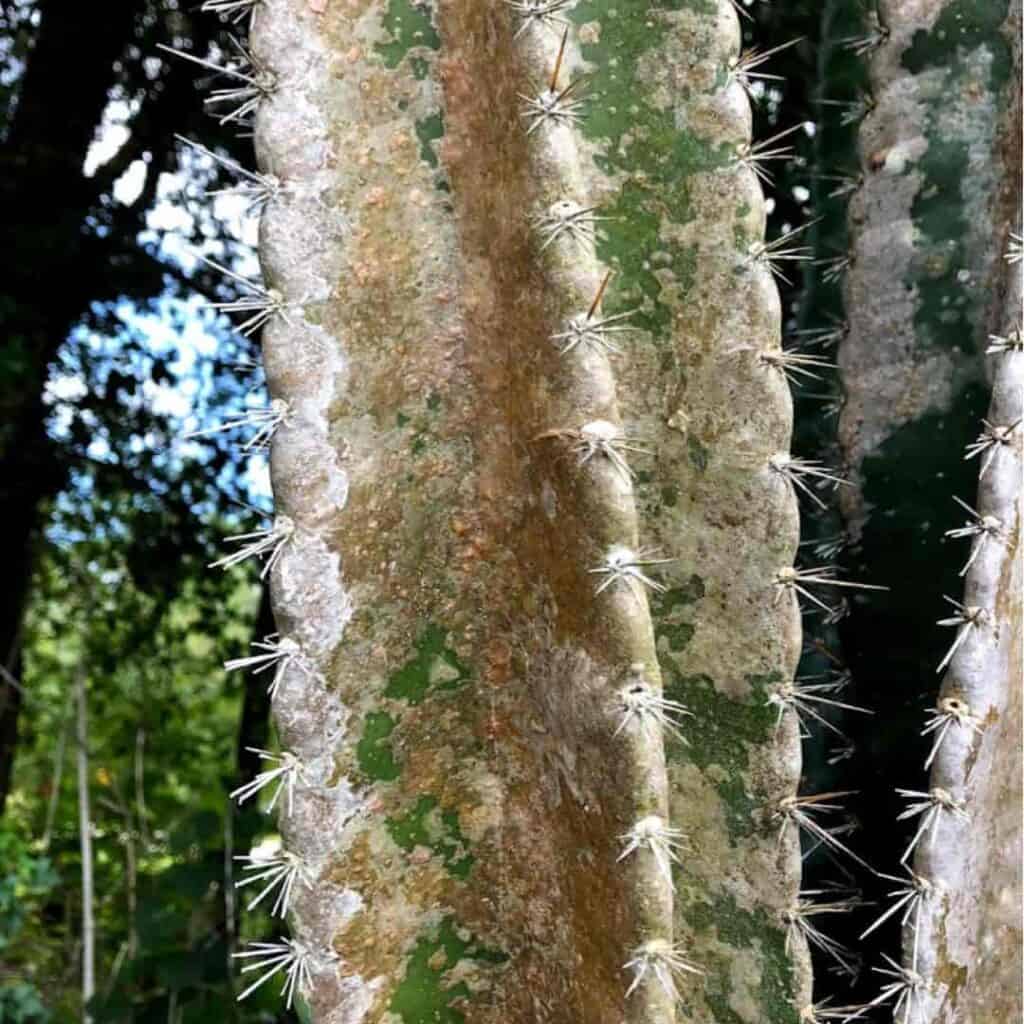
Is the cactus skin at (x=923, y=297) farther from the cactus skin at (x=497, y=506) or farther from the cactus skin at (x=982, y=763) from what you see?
the cactus skin at (x=497, y=506)

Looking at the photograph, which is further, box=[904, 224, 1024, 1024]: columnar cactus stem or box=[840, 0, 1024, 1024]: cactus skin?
box=[840, 0, 1024, 1024]: cactus skin

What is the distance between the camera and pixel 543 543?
1023 millimetres

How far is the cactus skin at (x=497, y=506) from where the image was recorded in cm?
101

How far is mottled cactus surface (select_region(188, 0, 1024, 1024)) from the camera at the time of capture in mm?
988

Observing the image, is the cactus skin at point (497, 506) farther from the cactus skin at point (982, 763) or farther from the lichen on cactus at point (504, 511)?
the cactus skin at point (982, 763)

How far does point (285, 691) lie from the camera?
1019 millimetres

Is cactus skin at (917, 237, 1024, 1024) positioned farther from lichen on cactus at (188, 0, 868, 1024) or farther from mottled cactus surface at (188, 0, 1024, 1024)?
lichen on cactus at (188, 0, 868, 1024)

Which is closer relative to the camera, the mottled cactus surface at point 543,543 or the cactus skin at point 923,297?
the mottled cactus surface at point 543,543

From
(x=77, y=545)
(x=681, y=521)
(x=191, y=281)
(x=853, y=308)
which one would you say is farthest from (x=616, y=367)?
(x=77, y=545)

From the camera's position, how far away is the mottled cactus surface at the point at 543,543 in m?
0.99

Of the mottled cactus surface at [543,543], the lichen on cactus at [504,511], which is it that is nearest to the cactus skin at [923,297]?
the mottled cactus surface at [543,543]

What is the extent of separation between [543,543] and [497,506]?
0.08 metres

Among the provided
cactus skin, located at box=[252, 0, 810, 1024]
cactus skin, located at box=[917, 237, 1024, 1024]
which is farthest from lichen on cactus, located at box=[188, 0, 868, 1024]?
cactus skin, located at box=[917, 237, 1024, 1024]

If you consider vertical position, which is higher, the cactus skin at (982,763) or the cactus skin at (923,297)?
the cactus skin at (923,297)
